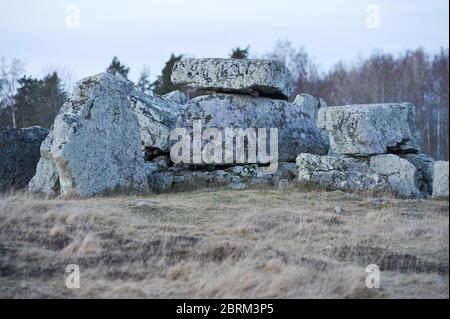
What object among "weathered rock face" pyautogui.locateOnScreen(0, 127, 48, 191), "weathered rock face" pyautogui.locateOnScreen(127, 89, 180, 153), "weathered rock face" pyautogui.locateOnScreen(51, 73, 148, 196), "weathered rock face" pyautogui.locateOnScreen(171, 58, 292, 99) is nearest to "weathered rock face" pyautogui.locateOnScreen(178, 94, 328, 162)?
"weathered rock face" pyautogui.locateOnScreen(171, 58, 292, 99)

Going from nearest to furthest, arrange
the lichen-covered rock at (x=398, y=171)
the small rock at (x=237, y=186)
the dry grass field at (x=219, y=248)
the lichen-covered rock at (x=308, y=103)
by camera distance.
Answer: the dry grass field at (x=219, y=248) → the lichen-covered rock at (x=398, y=171) → the small rock at (x=237, y=186) → the lichen-covered rock at (x=308, y=103)

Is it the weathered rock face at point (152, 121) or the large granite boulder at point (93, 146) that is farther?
the weathered rock face at point (152, 121)

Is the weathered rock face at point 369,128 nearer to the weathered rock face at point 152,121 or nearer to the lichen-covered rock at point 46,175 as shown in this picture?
the weathered rock face at point 152,121

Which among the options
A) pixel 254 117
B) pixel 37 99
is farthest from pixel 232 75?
pixel 37 99

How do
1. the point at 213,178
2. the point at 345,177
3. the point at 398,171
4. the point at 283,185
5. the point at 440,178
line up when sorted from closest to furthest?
1. the point at 440,178
2. the point at 345,177
3. the point at 283,185
4. the point at 213,178
5. the point at 398,171

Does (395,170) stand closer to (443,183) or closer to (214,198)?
(443,183)

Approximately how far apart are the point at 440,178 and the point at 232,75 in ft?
17.8

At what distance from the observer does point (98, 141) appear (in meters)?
12.3

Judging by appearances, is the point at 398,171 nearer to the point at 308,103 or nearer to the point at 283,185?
the point at 283,185

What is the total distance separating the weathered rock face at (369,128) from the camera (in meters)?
15.1

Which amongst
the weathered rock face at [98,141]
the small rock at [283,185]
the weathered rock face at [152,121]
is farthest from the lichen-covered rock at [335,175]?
the weathered rock face at [152,121]

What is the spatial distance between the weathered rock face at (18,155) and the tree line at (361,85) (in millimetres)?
14551

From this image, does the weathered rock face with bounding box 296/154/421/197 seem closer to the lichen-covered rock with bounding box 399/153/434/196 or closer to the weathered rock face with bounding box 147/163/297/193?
the weathered rock face with bounding box 147/163/297/193
